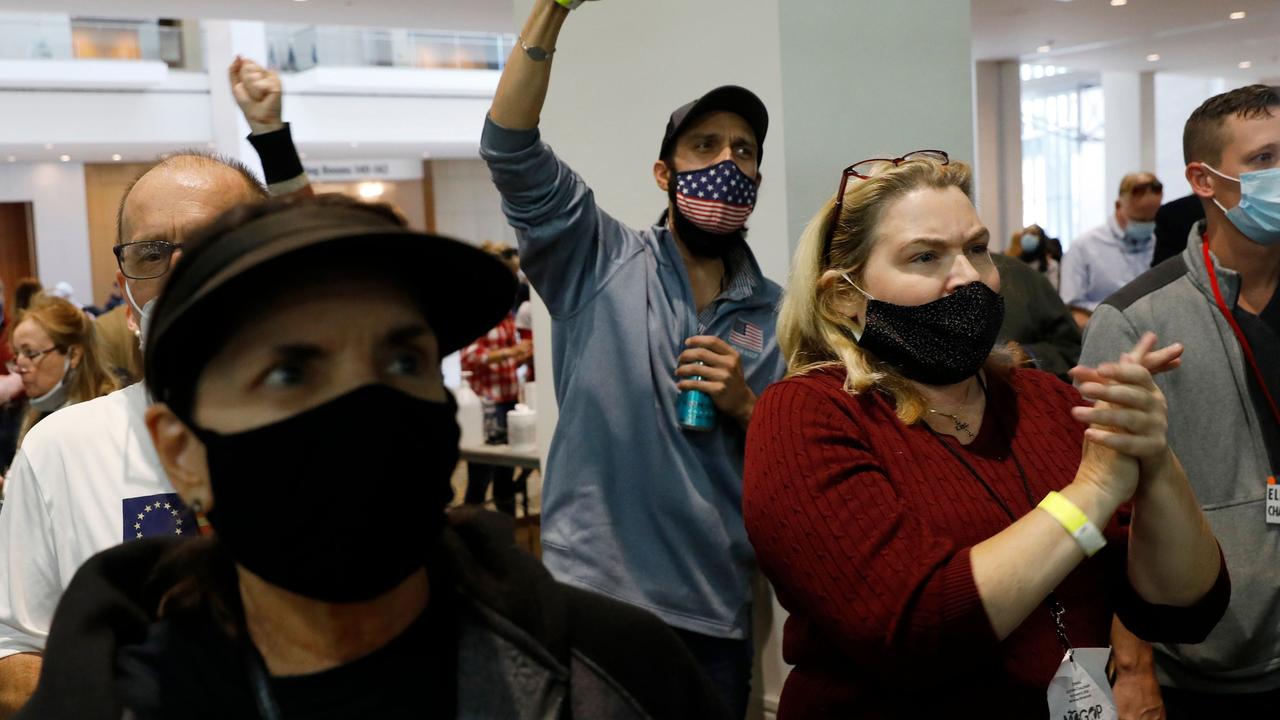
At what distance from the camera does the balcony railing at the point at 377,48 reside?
61.8 ft

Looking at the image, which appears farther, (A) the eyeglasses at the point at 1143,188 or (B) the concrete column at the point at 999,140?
(B) the concrete column at the point at 999,140

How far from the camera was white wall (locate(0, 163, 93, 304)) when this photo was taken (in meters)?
20.5

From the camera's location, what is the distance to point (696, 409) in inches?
97.7

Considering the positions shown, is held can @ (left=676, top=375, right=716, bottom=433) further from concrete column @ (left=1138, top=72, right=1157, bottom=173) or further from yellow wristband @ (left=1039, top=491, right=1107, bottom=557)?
concrete column @ (left=1138, top=72, right=1157, bottom=173)

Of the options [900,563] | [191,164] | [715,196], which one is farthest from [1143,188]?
[191,164]

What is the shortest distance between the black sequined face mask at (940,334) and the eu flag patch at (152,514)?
1.10m

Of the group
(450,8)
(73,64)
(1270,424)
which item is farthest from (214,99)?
(1270,424)

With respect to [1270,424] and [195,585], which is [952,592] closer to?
[195,585]

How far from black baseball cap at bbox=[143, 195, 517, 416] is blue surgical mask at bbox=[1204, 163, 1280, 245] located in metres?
2.20

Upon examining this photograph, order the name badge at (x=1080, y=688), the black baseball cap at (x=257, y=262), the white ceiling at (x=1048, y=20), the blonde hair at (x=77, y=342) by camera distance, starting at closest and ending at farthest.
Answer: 1. the black baseball cap at (x=257, y=262)
2. the name badge at (x=1080, y=688)
3. the blonde hair at (x=77, y=342)
4. the white ceiling at (x=1048, y=20)

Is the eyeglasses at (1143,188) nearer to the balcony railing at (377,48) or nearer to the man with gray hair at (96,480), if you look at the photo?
the man with gray hair at (96,480)

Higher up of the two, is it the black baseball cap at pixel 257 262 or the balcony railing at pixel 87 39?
the balcony railing at pixel 87 39

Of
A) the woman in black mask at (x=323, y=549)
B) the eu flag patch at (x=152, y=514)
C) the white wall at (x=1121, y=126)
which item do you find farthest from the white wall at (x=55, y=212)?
the woman in black mask at (x=323, y=549)

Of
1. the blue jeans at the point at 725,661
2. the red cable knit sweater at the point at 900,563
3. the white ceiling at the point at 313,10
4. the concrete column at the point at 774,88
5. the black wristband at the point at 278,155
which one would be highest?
the white ceiling at the point at 313,10
